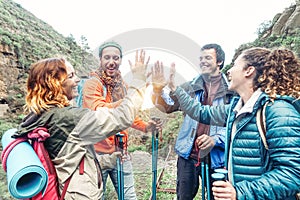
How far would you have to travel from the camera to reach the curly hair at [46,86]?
→ 135cm

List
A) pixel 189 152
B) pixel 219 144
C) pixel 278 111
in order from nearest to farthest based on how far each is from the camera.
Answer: pixel 278 111
pixel 219 144
pixel 189 152

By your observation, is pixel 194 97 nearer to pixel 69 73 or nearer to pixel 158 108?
pixel 158 108

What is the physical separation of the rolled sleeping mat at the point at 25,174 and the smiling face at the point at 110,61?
81 cm

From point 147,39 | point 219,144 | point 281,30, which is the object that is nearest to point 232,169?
point 219,144

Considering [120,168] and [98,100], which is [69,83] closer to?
[98,100]

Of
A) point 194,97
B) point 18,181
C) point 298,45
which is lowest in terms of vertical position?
point 18,181

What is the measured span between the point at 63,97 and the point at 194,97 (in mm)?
1059

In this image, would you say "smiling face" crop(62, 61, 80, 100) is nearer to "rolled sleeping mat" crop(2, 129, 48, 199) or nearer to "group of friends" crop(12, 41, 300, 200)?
"group of friends" crop(12, 41, 300, 200)

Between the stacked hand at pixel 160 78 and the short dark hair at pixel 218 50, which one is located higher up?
the short dark hair at pixel 218 50

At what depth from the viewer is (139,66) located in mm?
1455

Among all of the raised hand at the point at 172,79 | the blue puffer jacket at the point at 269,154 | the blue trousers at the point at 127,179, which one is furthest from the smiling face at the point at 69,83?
the blue puffer jacket at the point at 269,154

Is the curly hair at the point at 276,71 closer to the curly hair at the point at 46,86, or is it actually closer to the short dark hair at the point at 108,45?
the short dark hair at the point at 108,45

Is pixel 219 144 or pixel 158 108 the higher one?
pixel 158 108

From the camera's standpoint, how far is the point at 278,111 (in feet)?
3.96
